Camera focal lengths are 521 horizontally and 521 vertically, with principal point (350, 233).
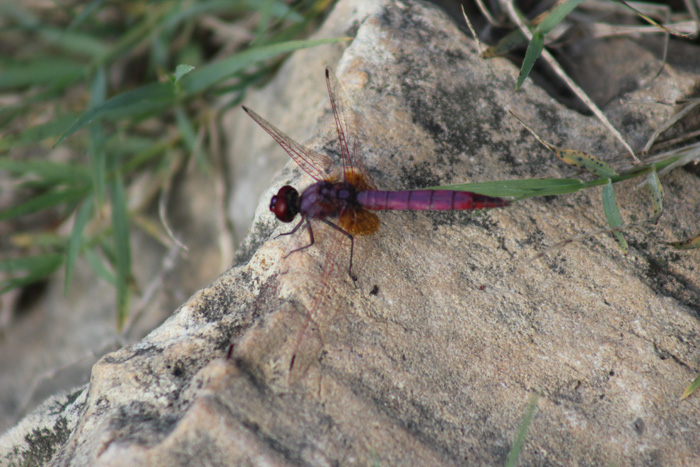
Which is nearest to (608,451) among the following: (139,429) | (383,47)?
(139,429)

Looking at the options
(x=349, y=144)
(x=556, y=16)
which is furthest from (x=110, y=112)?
(x=556, y=16)

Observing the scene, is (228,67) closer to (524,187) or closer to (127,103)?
(127,103)

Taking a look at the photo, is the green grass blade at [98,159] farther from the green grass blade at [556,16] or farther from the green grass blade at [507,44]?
the green grass blade at [556,16]

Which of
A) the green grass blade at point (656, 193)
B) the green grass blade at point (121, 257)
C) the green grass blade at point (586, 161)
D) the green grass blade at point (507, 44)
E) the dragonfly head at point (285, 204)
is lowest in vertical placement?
the green grass blade at point (656, 193)

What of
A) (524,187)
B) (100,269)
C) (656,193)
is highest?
(100,269)

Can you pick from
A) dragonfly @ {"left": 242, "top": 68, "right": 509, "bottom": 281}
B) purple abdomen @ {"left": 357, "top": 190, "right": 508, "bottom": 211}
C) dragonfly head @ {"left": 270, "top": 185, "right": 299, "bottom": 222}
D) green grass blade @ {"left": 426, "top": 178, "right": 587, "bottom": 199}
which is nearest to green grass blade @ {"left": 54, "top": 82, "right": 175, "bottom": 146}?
dragonfly @ {"left": 242, "top": 68, "right": 509, "bottom": 281}

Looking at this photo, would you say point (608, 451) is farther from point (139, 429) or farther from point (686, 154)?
point (139, 429)

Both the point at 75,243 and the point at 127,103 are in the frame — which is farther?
the point at 75,243

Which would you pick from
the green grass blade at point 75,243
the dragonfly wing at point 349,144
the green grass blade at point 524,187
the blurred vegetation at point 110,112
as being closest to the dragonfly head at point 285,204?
the dragonfly wing at point 349,144

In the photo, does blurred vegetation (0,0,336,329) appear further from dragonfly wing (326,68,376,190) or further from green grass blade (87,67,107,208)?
dragonfly wing (326,68,376,190)
